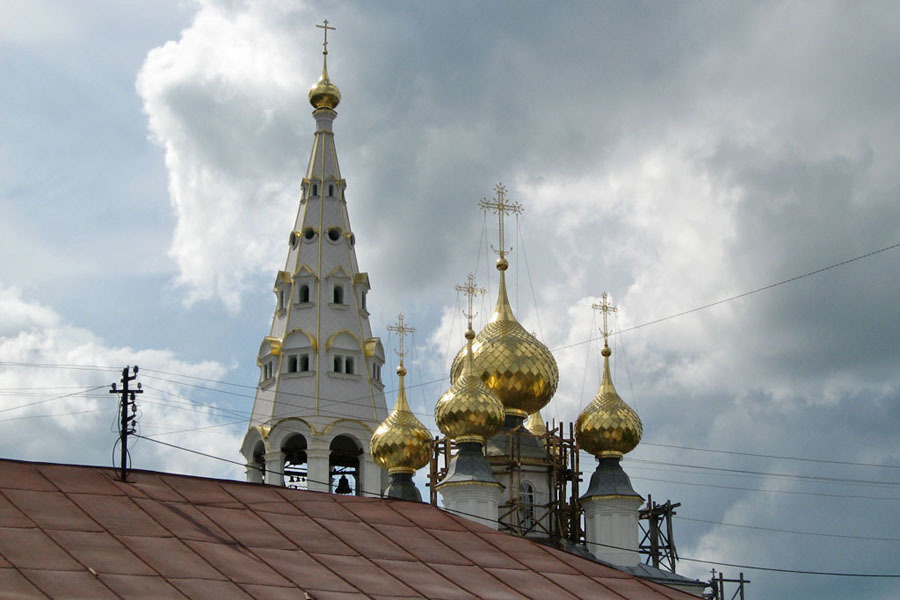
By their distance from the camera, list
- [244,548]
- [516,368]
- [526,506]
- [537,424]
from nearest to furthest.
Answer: [244,548]
[526,506]
[516,368]
[537,424]

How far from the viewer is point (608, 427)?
36.0m

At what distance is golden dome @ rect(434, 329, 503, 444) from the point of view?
34031mm

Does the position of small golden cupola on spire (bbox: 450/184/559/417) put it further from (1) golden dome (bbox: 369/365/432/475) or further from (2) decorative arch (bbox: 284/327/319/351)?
(2) decorative arch (bbox: 284/327/319/351)

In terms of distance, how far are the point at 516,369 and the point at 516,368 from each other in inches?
0.9

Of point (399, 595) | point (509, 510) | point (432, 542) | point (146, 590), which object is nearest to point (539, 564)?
point (432, 542)

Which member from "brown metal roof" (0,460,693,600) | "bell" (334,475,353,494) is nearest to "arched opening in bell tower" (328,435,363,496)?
"bell" (334,475,353,494)

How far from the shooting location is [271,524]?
2328 centimetres

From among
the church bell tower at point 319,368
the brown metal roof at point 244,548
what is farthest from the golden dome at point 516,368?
the brown metal roof at point 244,548

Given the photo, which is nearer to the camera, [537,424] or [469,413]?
[469,413]

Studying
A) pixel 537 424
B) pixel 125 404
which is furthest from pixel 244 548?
pixel 537 424

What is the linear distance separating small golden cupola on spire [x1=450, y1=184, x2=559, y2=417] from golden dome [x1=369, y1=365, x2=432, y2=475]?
6.64 ft

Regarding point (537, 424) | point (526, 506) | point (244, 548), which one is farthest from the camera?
point (537, 424)

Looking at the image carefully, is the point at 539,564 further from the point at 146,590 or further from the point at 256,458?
the point at 256,458

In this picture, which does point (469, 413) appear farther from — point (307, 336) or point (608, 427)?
point (307, 336)
